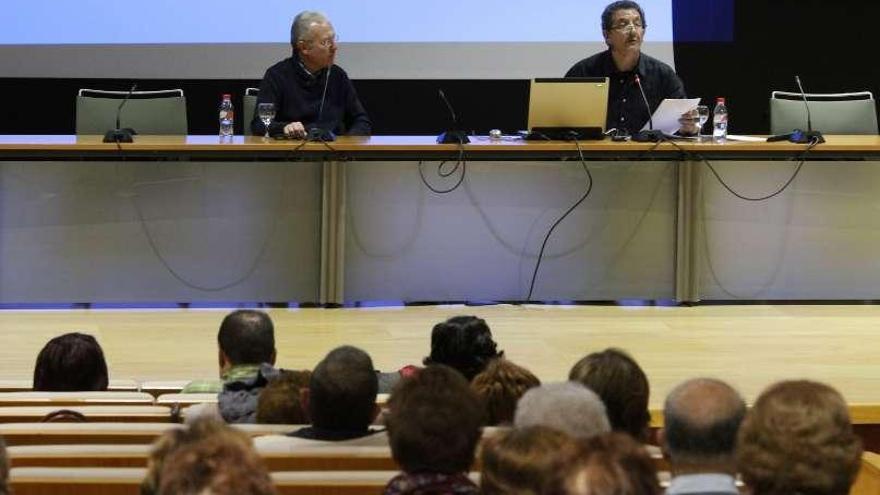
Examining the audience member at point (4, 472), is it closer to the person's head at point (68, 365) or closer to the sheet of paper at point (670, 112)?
the person's head at point (68, 365)

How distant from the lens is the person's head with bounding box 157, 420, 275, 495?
185 cm

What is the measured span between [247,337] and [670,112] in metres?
3.28

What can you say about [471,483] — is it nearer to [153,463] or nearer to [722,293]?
[153,463]

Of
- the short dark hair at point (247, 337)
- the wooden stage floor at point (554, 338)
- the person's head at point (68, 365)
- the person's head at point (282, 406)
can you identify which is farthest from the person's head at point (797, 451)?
the wooden stage floor at point (554, 338)

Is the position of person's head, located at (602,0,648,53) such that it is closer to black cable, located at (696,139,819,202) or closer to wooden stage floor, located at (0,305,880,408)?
black cable, located at (696,139,819,202)

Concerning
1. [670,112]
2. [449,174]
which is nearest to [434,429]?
[449,174]

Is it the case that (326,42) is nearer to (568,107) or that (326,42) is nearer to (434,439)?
(568,107)

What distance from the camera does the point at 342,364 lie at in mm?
3057

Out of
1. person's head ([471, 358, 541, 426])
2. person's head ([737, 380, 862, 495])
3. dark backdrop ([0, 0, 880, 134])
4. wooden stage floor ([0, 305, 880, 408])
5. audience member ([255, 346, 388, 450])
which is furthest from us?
dark backdrop ([0, 0, 880, 134])

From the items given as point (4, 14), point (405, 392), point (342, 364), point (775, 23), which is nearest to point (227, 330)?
point (342, 364)

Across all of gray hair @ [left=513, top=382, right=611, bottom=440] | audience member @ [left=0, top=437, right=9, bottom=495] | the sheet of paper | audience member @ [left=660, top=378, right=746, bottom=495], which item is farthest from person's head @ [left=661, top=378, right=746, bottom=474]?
the sheet of paper

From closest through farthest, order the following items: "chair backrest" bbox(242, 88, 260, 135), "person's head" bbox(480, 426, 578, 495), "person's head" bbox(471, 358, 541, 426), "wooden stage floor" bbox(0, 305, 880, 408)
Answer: "person's head" bbox(480, 426, 578, 495) < "person's head" bbox(471, 358, 541, 426) < "wooden stage floor" bbox(0, 305, 880, 408) < "chair backrest" bbox(242, 88, 260, 135)

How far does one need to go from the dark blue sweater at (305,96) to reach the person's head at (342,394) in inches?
164

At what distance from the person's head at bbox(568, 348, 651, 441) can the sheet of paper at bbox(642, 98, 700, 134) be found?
3.72 meters
